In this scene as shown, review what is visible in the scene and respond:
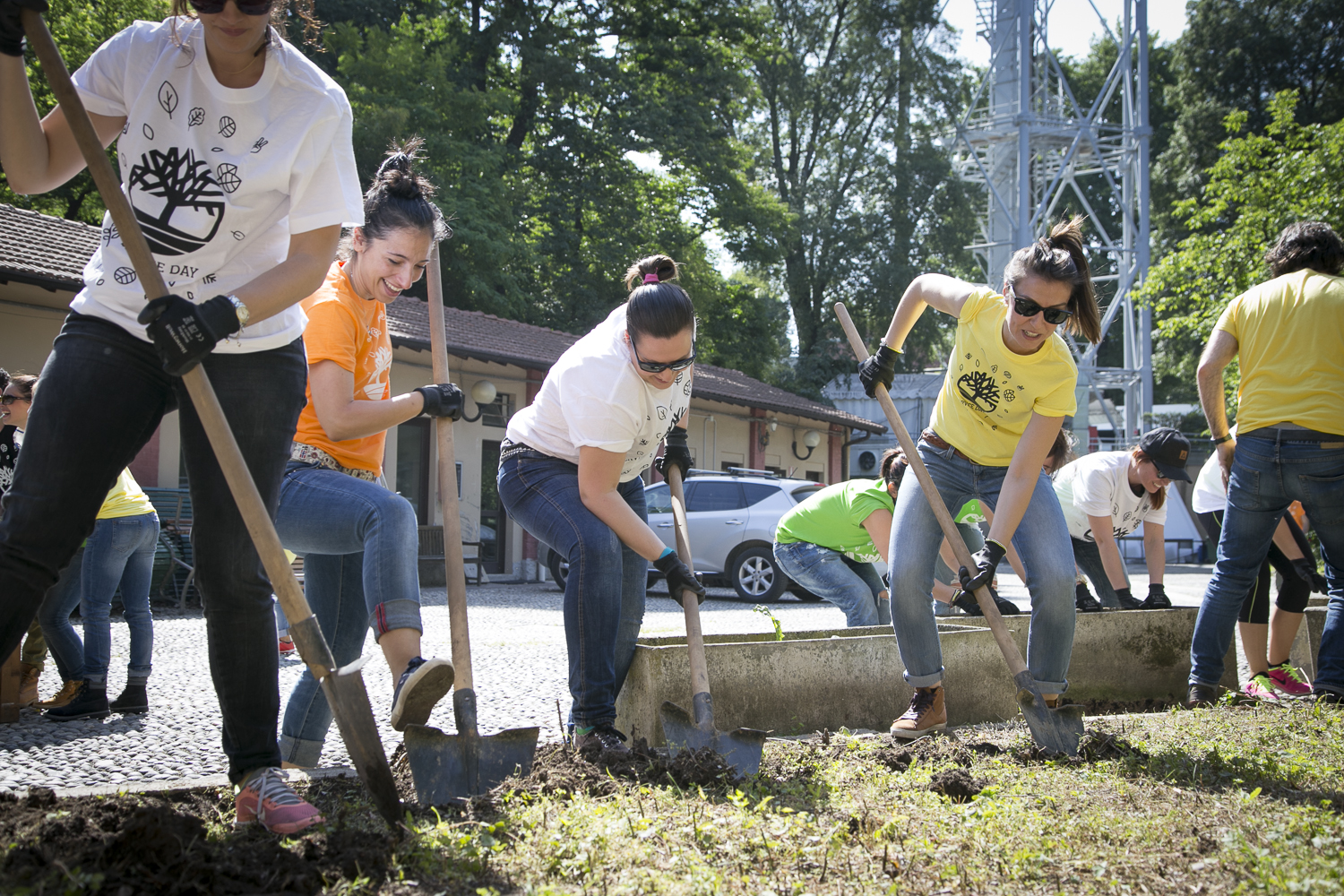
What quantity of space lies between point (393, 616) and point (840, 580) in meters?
3.50

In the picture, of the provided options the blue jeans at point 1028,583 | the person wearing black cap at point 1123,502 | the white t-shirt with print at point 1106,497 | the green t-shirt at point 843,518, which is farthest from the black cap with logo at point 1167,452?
the blue jeans at point 1028,583

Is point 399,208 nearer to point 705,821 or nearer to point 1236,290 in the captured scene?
point 705,821

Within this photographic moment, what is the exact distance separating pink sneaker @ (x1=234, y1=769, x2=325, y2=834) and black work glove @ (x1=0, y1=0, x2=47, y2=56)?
1706 mm

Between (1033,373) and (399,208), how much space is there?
2.30 meters

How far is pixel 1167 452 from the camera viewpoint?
5.84 metres

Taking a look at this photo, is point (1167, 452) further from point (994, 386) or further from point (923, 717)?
point (923, 717)

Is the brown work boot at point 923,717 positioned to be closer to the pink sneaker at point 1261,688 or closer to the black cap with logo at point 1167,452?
the pink sneaker at point 1261,688

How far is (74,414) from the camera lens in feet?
7.45

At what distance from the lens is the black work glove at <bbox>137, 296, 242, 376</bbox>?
214 cm

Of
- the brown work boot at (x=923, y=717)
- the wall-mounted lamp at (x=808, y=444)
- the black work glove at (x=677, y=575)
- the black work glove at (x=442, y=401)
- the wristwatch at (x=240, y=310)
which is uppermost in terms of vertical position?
the wall-mounted lamp at (x=808, y=444)

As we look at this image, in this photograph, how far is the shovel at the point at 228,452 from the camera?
2.22m

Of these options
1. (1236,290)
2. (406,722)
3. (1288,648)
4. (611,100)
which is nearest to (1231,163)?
(1236,290)

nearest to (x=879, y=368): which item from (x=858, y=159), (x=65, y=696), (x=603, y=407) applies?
(x=603, y=407)

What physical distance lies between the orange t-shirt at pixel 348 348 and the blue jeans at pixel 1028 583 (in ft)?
6.32
